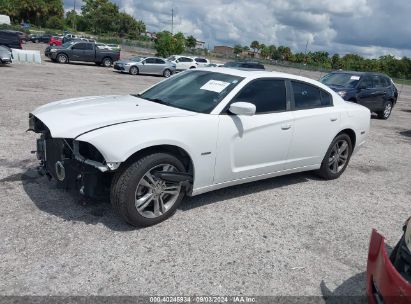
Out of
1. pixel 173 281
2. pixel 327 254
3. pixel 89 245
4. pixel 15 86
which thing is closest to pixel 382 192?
pixel 327 254

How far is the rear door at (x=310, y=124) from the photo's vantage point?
5.03 meters

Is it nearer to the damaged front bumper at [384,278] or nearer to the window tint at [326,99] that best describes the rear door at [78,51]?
the window tint at [326,99]

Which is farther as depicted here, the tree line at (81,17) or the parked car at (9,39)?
Answer: the tree line at (81,17)

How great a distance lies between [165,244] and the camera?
11.8 ft

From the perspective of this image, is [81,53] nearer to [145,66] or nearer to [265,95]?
[145,66]

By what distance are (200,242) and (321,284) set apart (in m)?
1.15

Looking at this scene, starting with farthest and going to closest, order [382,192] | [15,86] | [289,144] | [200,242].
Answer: [15,86] < [382,192] < [289,144] < [200,242]

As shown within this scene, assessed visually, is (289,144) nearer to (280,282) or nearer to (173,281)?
(280,282)

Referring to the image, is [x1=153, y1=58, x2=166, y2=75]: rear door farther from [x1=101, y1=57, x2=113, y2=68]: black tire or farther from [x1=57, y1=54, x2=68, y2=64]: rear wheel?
[x1=57, y1=54, x2=68, y2=64]: rear wheel

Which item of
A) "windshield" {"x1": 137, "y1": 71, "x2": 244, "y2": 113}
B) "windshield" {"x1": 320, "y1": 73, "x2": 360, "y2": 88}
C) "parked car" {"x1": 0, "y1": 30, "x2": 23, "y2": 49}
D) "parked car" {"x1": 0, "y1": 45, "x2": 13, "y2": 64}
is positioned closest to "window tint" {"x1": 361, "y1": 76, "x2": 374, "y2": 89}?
"windshield" {"x1": 320, "y1": 73, "x2": 360, "y2": 88}

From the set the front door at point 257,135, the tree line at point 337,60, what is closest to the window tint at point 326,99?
the front door at point 257,135

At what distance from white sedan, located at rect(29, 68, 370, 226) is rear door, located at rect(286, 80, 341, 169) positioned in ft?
0.05

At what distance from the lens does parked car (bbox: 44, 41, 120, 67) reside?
1065 inches

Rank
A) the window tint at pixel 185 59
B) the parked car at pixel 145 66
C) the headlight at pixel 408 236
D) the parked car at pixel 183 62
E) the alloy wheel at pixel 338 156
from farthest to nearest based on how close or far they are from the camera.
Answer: the window tint at pixel 185 59 → the parked car at pixel 183 62 → the parked car at pixel 145 66 → the alloy wheel at pixel 338 156 → the headlight at pixel 408 236
